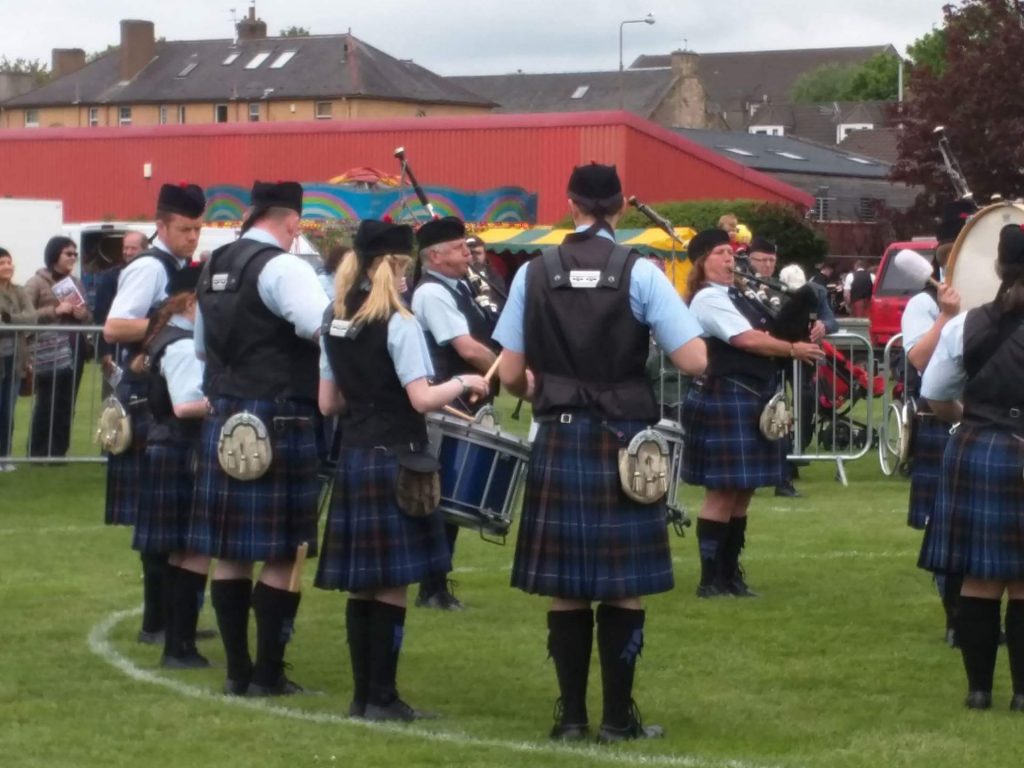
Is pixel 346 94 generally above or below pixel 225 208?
above

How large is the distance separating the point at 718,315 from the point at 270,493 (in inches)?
107

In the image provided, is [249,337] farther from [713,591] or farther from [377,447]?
[713,591]

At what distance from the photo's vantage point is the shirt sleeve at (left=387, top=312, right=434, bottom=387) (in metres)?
5.80

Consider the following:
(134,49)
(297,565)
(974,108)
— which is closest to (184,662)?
(297,565)

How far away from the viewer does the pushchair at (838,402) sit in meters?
14.0

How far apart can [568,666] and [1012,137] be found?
27.7 metres

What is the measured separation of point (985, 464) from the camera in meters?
5.96

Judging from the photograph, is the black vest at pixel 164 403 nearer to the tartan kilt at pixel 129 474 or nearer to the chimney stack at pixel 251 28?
the tartan kilt at pixel 129 474

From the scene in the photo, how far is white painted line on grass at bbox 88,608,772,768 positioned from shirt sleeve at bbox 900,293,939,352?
2.40 metres

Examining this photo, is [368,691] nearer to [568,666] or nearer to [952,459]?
[568,666]

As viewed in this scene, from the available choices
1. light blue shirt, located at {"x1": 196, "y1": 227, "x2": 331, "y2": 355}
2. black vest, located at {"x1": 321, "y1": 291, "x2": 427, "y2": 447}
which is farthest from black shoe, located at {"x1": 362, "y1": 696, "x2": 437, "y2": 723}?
light blue shirt, located at {"x1": 196, "y1": 227, "x2": 331, "y2": 355}

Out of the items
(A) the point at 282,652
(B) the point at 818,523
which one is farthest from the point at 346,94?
(A) the point at 282,652

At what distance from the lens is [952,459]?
6074mm

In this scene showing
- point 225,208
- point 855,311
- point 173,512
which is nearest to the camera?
point 173,512
